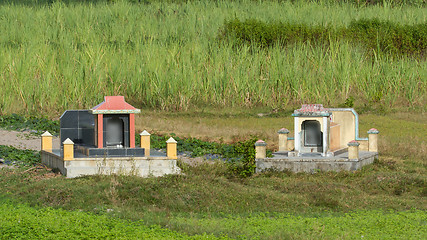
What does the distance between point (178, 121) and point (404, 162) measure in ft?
38.5

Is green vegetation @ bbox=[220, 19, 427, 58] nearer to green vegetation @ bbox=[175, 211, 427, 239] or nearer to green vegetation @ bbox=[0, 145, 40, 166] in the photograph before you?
green vegetation @ bbox=[0, 145, 40, 166]

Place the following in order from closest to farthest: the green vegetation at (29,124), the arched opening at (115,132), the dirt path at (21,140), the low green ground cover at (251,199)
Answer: the low green ground cover at (251,199)
the arched opening at (115,132)
the dirt path at (21,140)
the green vegetation at (29,124)

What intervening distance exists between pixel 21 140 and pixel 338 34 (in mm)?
22414

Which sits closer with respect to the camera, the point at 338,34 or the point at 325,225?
the point at 325,225

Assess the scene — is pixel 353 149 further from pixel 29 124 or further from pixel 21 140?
pixel 29 124

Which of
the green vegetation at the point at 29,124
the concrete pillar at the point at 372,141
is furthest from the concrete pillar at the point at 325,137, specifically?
the green vegetation at the point at 29,124

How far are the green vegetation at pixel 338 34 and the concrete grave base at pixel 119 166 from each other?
21.7m

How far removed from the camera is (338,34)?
38.9m

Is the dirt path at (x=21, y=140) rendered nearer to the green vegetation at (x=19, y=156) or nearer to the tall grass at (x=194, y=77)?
the green vegetation at (x=19, y=156)

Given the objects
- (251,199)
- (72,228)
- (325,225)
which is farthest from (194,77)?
(72,228)

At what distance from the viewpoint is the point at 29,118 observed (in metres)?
26.9

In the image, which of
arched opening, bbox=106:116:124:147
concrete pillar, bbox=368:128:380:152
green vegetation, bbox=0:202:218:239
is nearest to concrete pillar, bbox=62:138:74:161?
arched opening, bbox=106:116:124:147

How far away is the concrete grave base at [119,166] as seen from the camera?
1681 cm

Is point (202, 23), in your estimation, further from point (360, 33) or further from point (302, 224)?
point (302, 224)
